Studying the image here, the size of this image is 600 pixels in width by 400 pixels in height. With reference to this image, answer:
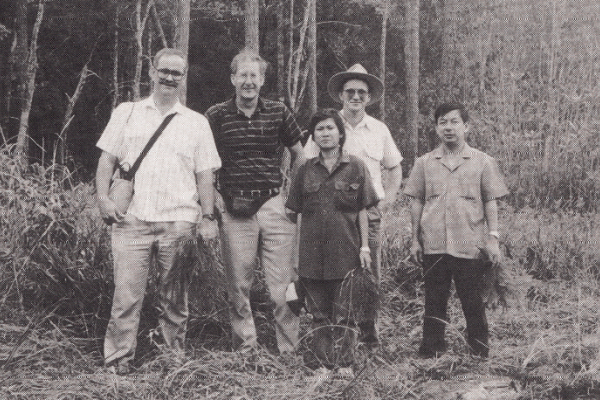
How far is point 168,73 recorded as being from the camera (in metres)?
3.98

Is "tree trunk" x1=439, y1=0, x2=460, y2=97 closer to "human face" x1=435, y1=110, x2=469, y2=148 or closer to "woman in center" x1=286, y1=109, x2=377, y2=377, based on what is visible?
"human face" x1=435, y1=110, x2=469, y2=148

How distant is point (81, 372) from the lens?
154 inches

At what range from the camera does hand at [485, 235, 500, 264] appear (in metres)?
4.21

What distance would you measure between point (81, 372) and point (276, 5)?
61.8 feet

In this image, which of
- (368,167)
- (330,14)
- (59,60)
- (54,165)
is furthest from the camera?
(330,14)

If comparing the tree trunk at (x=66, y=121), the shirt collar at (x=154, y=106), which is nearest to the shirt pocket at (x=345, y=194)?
the shirt collar at (x=154, y=106)

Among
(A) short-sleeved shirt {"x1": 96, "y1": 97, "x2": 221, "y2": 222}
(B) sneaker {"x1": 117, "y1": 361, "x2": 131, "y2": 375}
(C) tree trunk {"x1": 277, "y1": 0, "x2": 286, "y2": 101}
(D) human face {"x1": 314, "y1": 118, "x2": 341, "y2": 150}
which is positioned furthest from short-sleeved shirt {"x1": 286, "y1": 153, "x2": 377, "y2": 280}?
(C) tree trunk {"x1": 277, "y1": 0, "x2": 286, "y2": 101}

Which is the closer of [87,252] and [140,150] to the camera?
[140,150]

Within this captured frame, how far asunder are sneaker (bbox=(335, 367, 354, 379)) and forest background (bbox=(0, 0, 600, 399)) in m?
0.12

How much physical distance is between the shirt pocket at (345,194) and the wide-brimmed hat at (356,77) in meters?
0.81

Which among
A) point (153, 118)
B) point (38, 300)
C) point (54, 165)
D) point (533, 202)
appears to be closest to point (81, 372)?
point (38, 300)

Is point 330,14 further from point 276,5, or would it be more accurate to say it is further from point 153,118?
point 153,118

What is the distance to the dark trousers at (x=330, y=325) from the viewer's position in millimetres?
4020

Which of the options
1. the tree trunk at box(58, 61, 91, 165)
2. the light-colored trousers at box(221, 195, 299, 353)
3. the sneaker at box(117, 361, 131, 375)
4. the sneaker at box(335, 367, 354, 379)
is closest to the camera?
the sneaker at box(335, 367, 354, 379)
